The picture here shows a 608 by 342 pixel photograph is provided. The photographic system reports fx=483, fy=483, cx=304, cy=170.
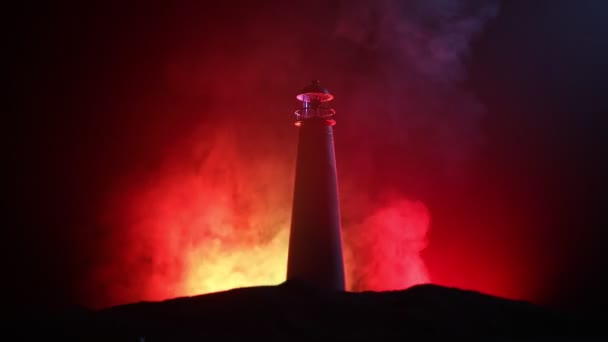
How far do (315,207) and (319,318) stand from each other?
4560 millimetres

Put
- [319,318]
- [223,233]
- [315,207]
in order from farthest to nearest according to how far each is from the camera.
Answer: [223,233] < [315,207] < [319,318]

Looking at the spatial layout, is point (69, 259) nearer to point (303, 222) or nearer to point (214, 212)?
point (214, 212)

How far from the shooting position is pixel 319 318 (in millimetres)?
10477

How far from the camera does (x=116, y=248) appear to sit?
18.3 metres

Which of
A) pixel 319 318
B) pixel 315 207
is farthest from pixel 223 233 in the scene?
pixel 319 318

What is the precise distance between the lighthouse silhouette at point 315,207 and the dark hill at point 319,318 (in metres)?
1.83

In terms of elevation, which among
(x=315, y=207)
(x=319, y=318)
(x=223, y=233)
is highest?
(x=223, y=233)

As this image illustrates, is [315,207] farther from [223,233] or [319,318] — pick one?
[223,233]

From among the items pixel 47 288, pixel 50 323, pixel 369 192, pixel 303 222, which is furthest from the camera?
pixel 369 192

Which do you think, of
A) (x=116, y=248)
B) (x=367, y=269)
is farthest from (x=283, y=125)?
(x=116, y=248)

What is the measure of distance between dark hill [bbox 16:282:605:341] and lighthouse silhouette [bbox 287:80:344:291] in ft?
6.00

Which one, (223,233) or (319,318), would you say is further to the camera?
(223,233)

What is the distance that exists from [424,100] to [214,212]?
10.4 meters

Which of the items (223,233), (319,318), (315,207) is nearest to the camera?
(319,318)
